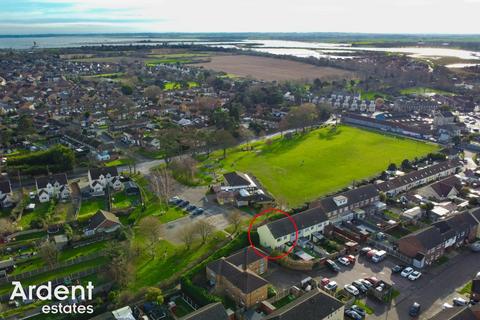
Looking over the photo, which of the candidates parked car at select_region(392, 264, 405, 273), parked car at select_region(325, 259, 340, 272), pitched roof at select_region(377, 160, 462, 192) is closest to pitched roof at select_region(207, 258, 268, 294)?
parked car at select_region(325, 259, 340, 272)

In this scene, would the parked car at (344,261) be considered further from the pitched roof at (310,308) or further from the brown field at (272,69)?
the brown field at (272,69)

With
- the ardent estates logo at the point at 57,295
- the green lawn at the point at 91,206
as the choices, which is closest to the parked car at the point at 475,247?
the ardent estates logo at the point at 57,295

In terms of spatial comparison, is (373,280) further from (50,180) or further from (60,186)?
(50,180)

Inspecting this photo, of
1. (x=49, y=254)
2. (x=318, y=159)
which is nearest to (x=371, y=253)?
(x=318, y=159)

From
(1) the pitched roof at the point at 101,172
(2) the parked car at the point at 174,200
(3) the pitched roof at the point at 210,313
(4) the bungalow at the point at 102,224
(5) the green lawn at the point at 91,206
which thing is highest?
(1) the pitched roof at the point at 101,172

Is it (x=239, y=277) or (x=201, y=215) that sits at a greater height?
(x=239, y=277)
